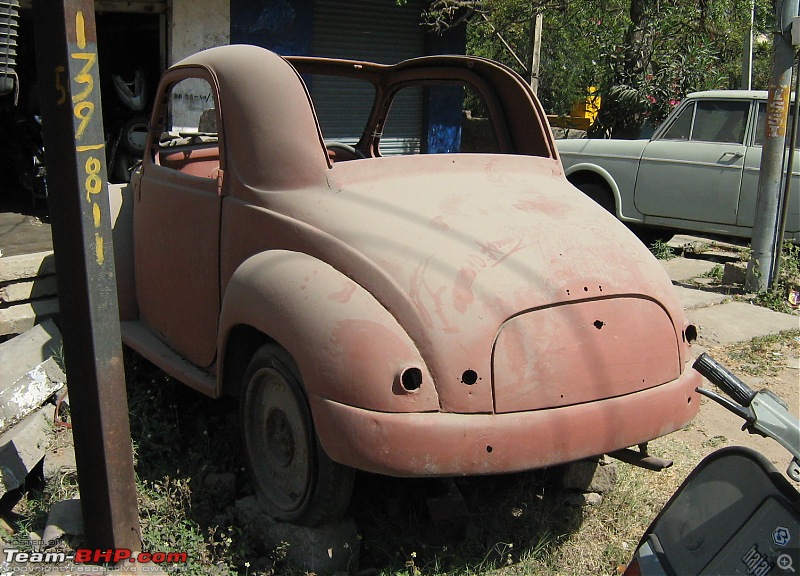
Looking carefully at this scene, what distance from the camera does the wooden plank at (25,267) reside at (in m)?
5.09

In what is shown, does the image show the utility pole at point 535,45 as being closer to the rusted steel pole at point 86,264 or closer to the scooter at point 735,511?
the rusted steel pole at point 86,264

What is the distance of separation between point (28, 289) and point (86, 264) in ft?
7.59

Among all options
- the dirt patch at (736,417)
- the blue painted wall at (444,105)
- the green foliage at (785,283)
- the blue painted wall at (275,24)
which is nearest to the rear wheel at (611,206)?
the green foliage at (785,283)

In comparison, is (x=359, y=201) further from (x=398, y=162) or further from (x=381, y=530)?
(x=381, y=530)

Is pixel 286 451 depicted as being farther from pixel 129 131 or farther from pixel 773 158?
pixel 129 131

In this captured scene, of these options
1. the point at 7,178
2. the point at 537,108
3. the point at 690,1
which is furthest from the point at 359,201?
the point at 690,1

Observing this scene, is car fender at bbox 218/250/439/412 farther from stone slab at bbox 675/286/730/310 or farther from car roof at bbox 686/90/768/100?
car roof at bbox 686/90/768/100

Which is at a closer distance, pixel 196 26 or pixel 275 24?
pixel 196 26

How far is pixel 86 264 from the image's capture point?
3.15 m

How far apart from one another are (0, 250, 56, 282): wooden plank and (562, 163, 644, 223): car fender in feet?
20.5

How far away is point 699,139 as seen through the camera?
358 inches

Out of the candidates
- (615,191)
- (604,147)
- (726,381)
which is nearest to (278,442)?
(726,381)

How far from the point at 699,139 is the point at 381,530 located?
6887 millimetres

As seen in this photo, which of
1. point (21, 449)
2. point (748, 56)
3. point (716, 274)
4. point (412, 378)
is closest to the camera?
point (412, 378)
